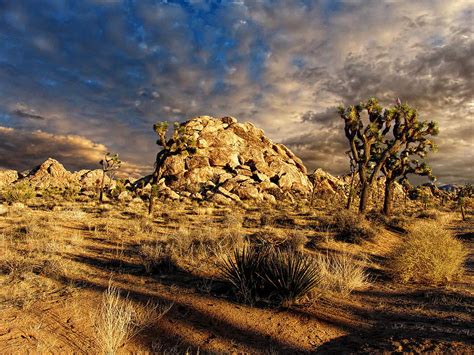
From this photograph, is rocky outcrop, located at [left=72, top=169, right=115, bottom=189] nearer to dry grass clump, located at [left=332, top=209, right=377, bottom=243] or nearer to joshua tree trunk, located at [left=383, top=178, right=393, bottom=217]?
joshua tree trunk, located at [left=383, top=178, right=393, bottom=217]

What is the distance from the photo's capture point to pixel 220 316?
5902 mm

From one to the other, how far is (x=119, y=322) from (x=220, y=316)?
5.77ft

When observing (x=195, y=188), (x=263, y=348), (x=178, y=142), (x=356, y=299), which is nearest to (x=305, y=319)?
(x=263, y=348)

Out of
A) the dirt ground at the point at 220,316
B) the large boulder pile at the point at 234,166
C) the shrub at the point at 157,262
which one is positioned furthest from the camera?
the large boulder pile at the point at 234,166

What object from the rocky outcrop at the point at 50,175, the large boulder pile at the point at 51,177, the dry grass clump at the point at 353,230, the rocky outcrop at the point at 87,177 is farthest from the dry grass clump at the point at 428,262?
the rocky outcrop at the point at 87,177

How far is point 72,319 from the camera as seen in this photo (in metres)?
5.56

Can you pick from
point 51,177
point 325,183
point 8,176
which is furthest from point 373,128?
point 8,176

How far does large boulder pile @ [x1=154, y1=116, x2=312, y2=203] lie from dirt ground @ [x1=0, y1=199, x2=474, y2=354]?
1602 inches

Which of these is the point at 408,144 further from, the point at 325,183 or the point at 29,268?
the point at 325,183

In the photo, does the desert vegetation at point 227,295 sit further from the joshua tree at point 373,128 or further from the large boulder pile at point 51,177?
the large boulder pile at point 51,177

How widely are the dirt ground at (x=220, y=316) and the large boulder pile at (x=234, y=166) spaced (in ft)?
134

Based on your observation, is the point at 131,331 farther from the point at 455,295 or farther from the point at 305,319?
the point at 455,295

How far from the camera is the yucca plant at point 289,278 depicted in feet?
21.0

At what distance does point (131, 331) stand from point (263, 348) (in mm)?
1901
